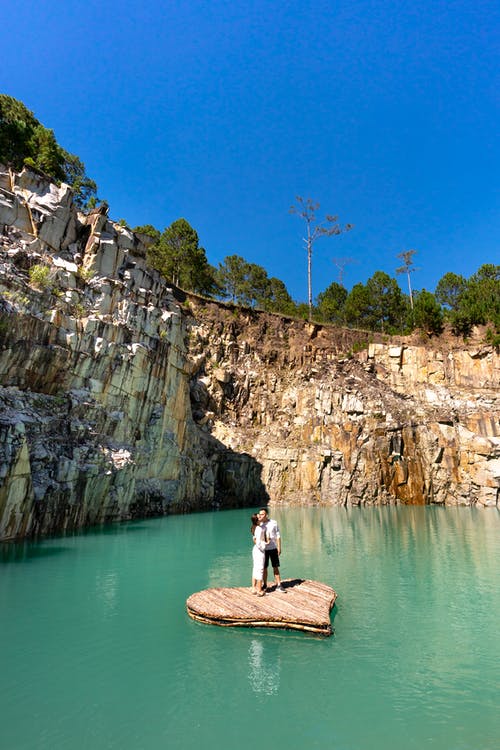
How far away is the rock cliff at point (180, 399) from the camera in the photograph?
23188 mm

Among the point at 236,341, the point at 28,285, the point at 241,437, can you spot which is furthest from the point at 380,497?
the point at 28,285

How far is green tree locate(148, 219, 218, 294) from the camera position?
50625 millimetres

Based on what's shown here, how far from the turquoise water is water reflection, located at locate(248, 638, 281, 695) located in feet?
0.10

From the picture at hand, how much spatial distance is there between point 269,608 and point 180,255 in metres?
46.2

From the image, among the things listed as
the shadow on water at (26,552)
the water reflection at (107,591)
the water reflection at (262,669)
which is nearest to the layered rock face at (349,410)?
the shadow on water at (26,552)

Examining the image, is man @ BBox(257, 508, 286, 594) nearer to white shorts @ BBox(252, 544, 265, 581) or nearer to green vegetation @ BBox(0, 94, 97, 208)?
white shorts @ BBox(252, 544, 265, 581)

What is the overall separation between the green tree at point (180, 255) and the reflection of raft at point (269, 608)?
146 feet

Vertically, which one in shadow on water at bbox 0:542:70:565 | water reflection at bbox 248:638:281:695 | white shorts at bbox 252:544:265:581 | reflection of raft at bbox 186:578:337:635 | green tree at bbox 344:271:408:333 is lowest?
water reflection at bbox 248:638:281:695

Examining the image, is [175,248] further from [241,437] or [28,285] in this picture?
[28,285]

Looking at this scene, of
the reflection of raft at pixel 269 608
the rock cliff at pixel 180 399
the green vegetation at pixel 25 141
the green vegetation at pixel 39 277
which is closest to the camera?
the reflection of raft at pixel 269 608

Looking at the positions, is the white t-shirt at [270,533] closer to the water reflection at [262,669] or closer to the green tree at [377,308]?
the water reflection at [262,669]

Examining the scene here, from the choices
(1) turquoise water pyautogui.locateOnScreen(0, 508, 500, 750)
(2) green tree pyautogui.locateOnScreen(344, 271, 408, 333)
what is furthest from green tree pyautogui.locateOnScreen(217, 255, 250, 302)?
(1) turquoise water pyautogui.locateOnScreen(0, 508, 500, 750)

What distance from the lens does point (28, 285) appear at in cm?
2550

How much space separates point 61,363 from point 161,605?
1808cm
